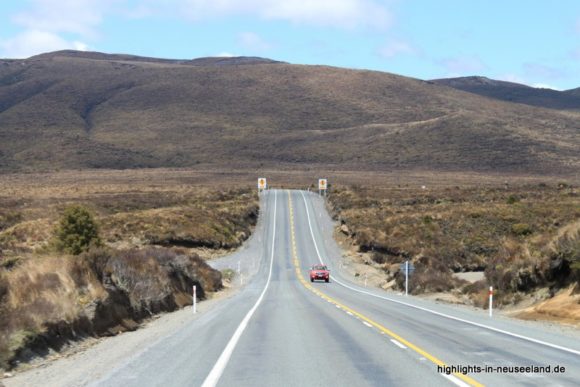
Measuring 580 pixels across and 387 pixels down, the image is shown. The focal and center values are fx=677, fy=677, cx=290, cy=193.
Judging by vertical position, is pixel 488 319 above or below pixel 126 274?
below

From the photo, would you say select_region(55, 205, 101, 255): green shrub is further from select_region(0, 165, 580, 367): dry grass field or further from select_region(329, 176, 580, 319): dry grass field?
select_region(329, 176, 580, 319): dry grass field

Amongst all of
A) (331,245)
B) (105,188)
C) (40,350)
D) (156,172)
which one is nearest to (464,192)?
(331,245)

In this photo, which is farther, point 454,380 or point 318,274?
point 318,274

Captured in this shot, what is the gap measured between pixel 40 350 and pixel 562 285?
58.3 feet

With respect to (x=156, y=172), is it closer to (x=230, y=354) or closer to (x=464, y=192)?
(x=464, y=192)

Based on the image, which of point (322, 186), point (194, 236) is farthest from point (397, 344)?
point (322, 186)

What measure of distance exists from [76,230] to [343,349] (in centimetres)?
2928

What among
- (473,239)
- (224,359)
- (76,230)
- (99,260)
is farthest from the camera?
(473,239)

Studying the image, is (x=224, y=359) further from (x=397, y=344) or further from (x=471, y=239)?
(x=471, y=239)

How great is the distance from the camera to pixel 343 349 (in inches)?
546

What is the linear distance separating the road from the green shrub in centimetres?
1584

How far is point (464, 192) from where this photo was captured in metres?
104

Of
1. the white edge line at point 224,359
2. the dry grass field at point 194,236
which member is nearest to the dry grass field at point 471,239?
the dry grass field at point 194,236

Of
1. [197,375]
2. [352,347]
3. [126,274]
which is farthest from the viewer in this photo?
[126,274]
